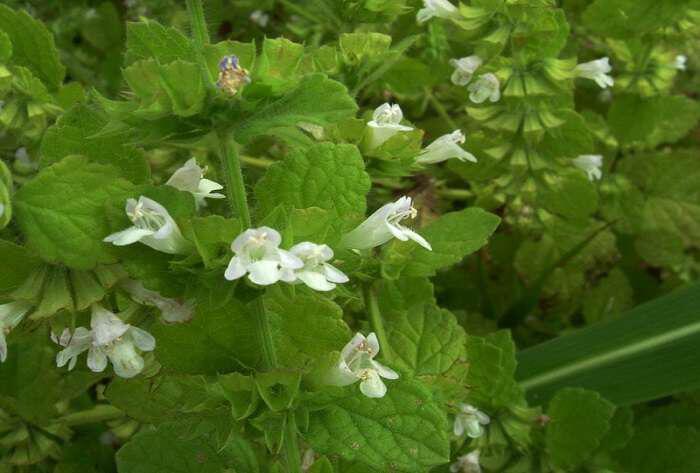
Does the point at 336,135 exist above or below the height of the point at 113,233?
below

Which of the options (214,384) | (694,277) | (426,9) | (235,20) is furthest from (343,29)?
(694,277)

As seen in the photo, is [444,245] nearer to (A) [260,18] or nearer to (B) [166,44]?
(B) [166,44]

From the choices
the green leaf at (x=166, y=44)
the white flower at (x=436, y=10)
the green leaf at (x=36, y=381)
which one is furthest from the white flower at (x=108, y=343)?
the white flower at (x=436, y=10)

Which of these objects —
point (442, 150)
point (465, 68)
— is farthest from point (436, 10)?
point (442, 150)

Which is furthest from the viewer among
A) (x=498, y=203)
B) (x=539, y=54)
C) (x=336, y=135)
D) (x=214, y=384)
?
(x=498, y=203)

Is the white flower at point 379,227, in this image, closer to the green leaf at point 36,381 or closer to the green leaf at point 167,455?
the green leaf at point 167,455

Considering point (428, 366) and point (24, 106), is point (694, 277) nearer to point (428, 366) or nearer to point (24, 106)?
point (428, 366)

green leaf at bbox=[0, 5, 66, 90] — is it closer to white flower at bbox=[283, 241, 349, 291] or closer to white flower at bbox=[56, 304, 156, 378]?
white flower at bbox=[56, 304, 156, 378]

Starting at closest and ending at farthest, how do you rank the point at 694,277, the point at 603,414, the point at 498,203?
the point at 603,414, the point at 498,203, the point at 694,277

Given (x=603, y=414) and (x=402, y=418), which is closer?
(x=402, y=418)
